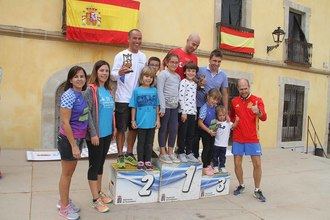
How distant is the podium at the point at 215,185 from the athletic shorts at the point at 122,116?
1.34 metres

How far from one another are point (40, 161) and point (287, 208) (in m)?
4.38

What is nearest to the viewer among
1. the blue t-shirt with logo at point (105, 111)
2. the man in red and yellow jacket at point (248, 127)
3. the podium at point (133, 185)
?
the blue t-shirt with logo at point (105, 111)

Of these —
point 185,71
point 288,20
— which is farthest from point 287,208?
point 288,20

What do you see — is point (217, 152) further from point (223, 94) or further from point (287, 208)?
point (287, 208)

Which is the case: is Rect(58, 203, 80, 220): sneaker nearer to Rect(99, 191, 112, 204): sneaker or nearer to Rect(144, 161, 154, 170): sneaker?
Rect(99, 191, 112, 204): sneaker

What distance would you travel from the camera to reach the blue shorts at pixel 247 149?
506 centimetres

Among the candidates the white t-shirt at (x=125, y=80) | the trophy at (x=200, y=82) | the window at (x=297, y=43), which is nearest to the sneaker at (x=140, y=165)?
the white t-shirt at (x=125, y=80)

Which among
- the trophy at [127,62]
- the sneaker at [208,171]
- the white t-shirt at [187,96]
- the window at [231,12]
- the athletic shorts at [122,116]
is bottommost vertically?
the sneaker at [208,171]

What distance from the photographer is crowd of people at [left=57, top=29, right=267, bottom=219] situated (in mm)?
3875

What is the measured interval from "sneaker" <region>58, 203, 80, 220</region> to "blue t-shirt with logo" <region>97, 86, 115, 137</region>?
2.87 ft

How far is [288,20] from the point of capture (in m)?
12.0

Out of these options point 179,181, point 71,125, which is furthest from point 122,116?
point 179,181

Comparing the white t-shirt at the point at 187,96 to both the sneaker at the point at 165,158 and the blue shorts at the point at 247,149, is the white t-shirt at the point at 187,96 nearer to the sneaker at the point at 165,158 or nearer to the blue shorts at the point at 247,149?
the sneaker at the point at 165,158

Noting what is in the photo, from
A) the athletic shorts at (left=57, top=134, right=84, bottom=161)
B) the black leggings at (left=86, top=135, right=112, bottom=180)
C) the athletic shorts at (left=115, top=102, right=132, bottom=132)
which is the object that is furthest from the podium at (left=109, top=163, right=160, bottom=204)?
the athletic shorts at (left=57, top=134, right=84, bottom=161)
